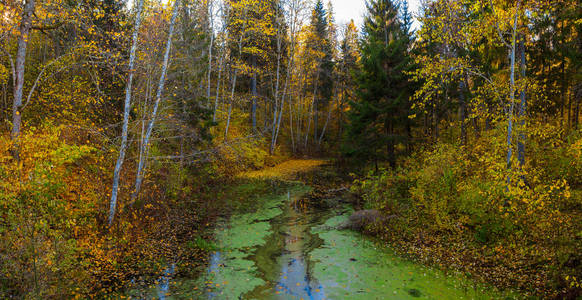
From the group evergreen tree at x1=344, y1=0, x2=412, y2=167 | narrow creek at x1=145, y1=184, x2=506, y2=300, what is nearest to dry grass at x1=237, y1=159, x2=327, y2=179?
evergreen tree at x1=344, y1=0, x2=412, y2=167

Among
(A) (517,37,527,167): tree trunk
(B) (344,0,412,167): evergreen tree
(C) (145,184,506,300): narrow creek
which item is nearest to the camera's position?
(C) (145,184,506,300): narrow creek

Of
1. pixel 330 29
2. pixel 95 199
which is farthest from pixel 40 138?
pixel 330 29

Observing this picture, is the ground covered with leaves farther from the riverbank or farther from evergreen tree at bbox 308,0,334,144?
evergreen tree at bbox 308,0,334,144

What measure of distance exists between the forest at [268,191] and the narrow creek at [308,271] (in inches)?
2.1

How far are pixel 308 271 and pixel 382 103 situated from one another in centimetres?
1172

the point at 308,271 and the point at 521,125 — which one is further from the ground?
the point at 521,125

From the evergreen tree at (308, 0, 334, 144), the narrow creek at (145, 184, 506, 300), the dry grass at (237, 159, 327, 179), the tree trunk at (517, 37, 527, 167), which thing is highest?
the evergreen tree at (308, 0, 334, 144)

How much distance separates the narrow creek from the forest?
0.05 m

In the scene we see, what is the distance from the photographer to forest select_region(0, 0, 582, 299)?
6.59 metres

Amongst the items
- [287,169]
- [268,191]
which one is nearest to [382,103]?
[268,191]

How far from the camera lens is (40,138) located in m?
7.45

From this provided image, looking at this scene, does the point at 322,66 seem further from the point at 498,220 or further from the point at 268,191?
the point at 498,220

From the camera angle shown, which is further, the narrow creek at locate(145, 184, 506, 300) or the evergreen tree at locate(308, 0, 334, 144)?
the evergreen tree at locate(308, 0, 334, 144)

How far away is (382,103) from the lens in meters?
16.9
